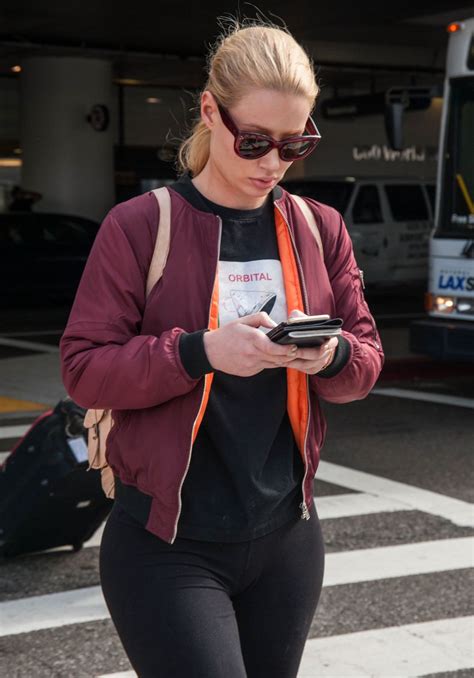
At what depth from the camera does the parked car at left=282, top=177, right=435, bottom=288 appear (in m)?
20.8

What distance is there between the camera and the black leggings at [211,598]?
2.33 m

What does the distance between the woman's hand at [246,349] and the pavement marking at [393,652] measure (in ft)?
8.25

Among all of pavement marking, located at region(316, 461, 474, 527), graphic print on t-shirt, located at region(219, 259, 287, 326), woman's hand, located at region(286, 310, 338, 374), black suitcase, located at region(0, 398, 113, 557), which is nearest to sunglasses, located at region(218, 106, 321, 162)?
graphic print on t-shirt, located at region(219, 259, 287, 326)

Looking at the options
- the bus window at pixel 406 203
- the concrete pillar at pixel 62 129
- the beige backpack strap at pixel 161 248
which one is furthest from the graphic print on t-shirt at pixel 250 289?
the concrete pillar at pixel 62 129

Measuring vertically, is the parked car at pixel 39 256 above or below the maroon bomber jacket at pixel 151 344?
below

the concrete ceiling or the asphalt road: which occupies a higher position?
the concrete ceiling

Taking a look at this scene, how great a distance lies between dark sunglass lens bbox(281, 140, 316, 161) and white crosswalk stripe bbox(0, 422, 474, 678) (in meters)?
2.53

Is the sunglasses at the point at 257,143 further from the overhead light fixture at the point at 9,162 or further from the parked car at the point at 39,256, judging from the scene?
the overhead light fixture at the point at 9,162

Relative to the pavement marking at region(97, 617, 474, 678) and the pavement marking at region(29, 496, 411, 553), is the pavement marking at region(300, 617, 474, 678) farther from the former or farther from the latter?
the pavement marking at region(29, 496, 411, 553)

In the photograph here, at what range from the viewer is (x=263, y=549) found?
2465 millimetres

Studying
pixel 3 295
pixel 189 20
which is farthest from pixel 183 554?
pixel 189 20

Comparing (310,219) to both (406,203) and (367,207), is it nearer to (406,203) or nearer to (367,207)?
(367,207)

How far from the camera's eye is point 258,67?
2373mm

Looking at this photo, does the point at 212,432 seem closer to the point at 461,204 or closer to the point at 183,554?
the point at 183,554
